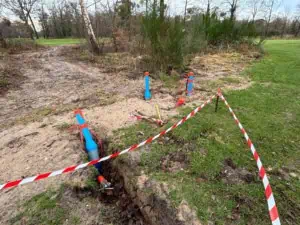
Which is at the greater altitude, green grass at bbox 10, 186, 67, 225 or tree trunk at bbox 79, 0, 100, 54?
Result: tree trunk at bbox 79, 0, 100, 54

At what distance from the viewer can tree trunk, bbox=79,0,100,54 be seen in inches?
330

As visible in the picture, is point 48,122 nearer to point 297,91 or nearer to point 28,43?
point 297,91

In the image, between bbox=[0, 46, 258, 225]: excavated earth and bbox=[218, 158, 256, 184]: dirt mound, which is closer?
bbox=[0, 46, 258, 225]: excavated earth

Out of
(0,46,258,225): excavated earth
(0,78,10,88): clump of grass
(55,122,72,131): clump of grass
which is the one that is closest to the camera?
(0,46,258,225): excavated earth

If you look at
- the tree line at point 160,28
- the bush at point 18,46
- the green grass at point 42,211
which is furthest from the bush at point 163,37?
the bush at point 18,46

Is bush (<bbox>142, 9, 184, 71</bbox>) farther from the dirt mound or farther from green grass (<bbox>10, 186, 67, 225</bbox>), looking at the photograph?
green grass (<bbox>10, 186, 67, 225</bbox>)

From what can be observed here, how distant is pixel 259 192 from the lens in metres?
1.88

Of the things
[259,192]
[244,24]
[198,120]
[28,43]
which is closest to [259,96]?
[198,120]

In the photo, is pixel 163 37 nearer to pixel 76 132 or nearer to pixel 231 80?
pixel 231 80

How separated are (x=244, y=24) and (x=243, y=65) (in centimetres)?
476

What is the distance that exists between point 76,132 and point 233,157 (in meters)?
2.52

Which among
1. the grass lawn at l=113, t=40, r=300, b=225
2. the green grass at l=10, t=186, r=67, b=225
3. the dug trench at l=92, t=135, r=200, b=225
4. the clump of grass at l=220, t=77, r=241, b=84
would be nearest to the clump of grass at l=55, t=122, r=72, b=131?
the grass lawn at l=113, t=40, r=300, b=225

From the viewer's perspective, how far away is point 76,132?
3.11 metres

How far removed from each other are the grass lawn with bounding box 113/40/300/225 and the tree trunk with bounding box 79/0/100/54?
24.5ft
